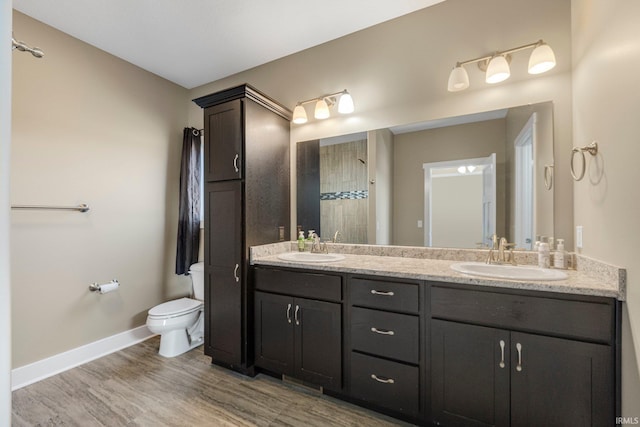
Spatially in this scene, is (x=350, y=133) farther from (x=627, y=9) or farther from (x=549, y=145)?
(x=627, y=9)

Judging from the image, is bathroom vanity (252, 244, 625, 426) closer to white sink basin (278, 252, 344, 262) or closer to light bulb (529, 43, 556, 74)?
white sink basin (278, 252, 344, 262)

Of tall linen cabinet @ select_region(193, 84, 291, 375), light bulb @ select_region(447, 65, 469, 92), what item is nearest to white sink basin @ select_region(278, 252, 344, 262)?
tall linen cabinet @ select_region(193, 84, 291, 375)

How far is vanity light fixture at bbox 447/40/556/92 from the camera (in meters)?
1.63

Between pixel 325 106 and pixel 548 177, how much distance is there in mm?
1682

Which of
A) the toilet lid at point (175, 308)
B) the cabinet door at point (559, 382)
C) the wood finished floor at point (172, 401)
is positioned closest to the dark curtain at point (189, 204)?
the toilet lid at point (175, 308)

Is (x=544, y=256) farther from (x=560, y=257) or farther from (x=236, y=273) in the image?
(x=236, y=273)

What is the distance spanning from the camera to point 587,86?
148cm

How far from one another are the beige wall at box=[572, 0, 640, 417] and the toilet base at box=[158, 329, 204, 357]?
114 inches

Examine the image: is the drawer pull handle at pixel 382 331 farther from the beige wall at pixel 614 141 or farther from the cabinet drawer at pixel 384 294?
the beige wall at pixel 614 141

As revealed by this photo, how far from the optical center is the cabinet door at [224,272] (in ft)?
6.90

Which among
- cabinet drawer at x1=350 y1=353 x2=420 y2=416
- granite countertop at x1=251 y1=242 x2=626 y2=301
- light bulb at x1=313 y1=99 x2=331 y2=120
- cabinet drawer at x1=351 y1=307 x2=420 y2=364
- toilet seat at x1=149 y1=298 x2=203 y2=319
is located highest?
light bulb at x1=313 y1=99 x2=331 y2=120

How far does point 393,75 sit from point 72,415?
10.5ft

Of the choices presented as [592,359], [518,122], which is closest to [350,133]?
[518,122]

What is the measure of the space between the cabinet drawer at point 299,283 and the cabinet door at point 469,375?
62cm
